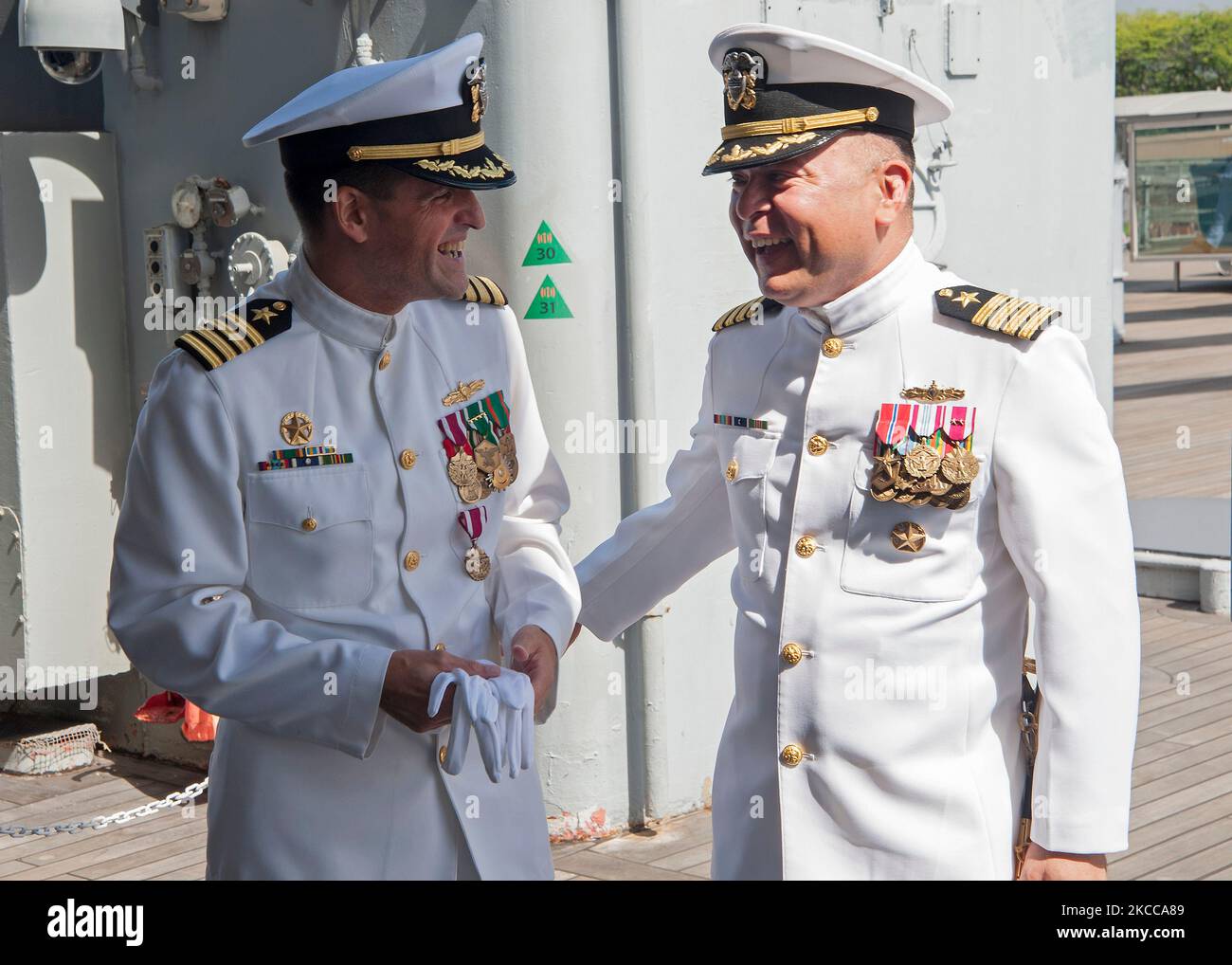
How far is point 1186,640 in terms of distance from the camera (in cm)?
720

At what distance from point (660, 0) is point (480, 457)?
2.46 metres

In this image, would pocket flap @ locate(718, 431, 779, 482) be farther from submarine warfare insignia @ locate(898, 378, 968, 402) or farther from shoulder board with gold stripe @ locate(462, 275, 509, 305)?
shoulder board with gold stripe @ locate(462, 275, 509, 305)

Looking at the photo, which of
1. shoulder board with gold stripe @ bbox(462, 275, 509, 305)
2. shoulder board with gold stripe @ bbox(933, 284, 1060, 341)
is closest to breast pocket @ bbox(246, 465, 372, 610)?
shoulder board with gold stripe @ bbox(462, 275, 509, 305)

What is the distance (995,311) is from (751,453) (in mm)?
454

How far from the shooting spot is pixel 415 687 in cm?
241

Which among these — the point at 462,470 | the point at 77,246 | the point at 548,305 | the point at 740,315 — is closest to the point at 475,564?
the point at 462,470

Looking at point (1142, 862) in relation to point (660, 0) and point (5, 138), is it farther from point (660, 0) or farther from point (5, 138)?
point (5, 138)

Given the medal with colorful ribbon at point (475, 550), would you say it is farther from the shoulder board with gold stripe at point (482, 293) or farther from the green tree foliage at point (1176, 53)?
the green tree foliage at point (1176, 53)

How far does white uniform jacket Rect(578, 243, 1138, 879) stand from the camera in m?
2.39

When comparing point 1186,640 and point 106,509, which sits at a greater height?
point 106,509

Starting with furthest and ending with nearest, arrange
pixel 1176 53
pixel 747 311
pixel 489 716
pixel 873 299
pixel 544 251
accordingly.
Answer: pixel 1176 53, pixel 544 251, pixel 747 311, pixel 873 299, pixel 489 716

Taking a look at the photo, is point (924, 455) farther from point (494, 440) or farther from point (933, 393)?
point (494, 440)

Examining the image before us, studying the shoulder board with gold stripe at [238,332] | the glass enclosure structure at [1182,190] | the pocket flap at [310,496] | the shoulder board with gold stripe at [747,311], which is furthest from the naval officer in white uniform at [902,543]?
the glass enclosure structure at [1182,190]

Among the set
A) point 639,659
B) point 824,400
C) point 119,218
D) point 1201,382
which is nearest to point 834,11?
point 639,659
